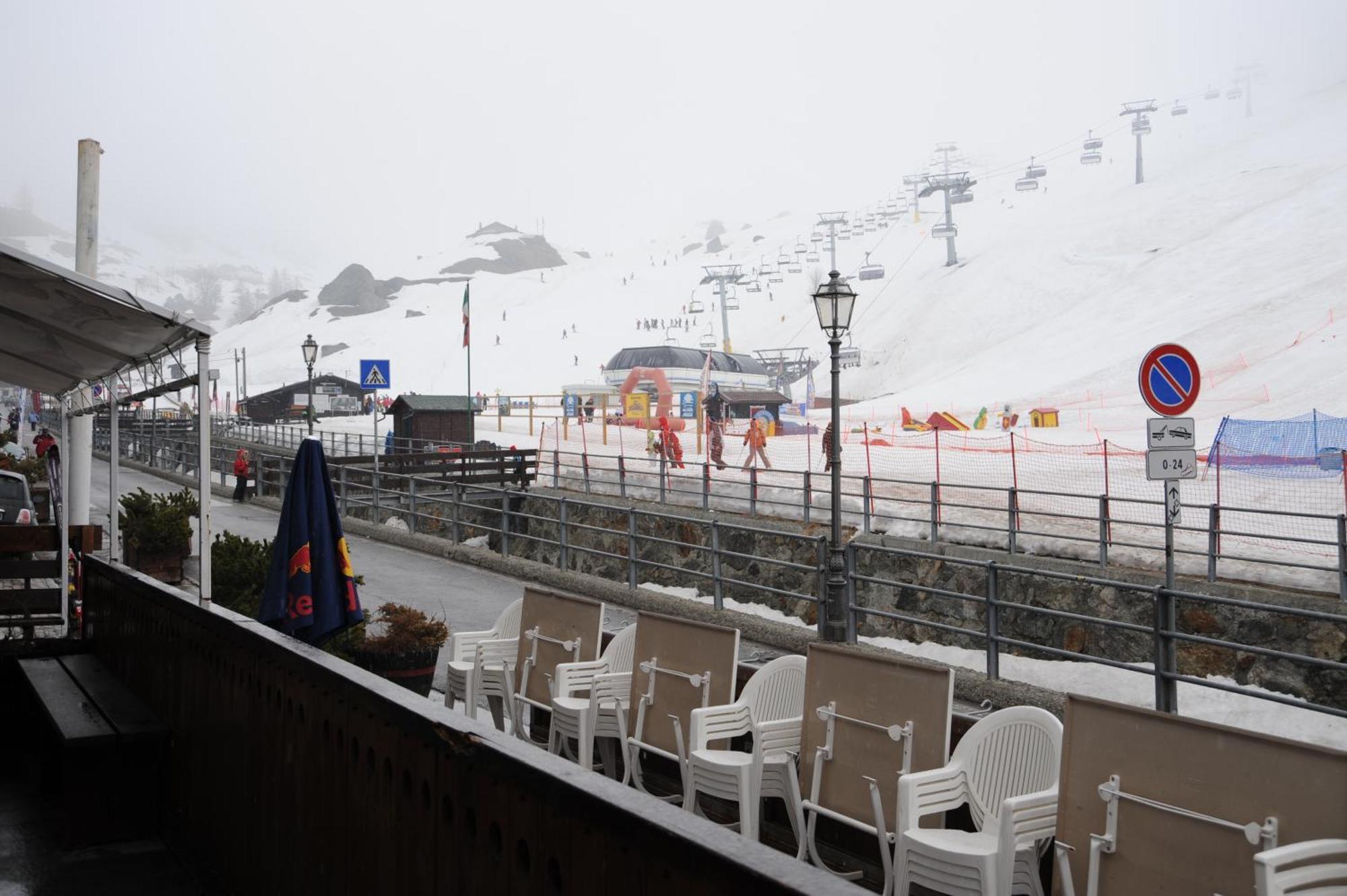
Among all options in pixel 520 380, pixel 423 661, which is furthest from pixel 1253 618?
pixel 520 380

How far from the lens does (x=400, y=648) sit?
7566 mm

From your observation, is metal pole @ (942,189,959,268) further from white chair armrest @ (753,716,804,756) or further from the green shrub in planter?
white chair armrest @ (753,716,804,756)

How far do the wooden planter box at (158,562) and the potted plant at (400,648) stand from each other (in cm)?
744

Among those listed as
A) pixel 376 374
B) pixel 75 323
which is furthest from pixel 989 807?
pixel 376 374

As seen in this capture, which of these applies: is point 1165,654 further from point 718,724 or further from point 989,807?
point 989,807

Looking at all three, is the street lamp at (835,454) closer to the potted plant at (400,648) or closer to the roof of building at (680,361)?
the potted plant at (400,648)

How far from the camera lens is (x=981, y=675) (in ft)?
33.6

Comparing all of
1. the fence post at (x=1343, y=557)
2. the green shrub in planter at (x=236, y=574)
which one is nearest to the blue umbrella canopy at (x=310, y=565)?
the green shrub in planter at (x=236, y=574)

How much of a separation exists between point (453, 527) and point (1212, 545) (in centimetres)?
1128

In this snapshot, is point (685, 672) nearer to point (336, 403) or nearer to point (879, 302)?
point (336, 403)

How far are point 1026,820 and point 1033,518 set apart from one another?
18519 millimetres

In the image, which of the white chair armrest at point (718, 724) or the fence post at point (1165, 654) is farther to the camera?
the fence post at point (1165, 654)

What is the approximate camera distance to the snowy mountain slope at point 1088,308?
6506 centimetres

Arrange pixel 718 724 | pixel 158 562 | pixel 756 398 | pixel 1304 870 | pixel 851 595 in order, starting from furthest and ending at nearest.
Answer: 1. pixel 756 398
2. pixel 158 562
3. pixel 851 595
4. pixel 718 724
5. pixel 1304 870
